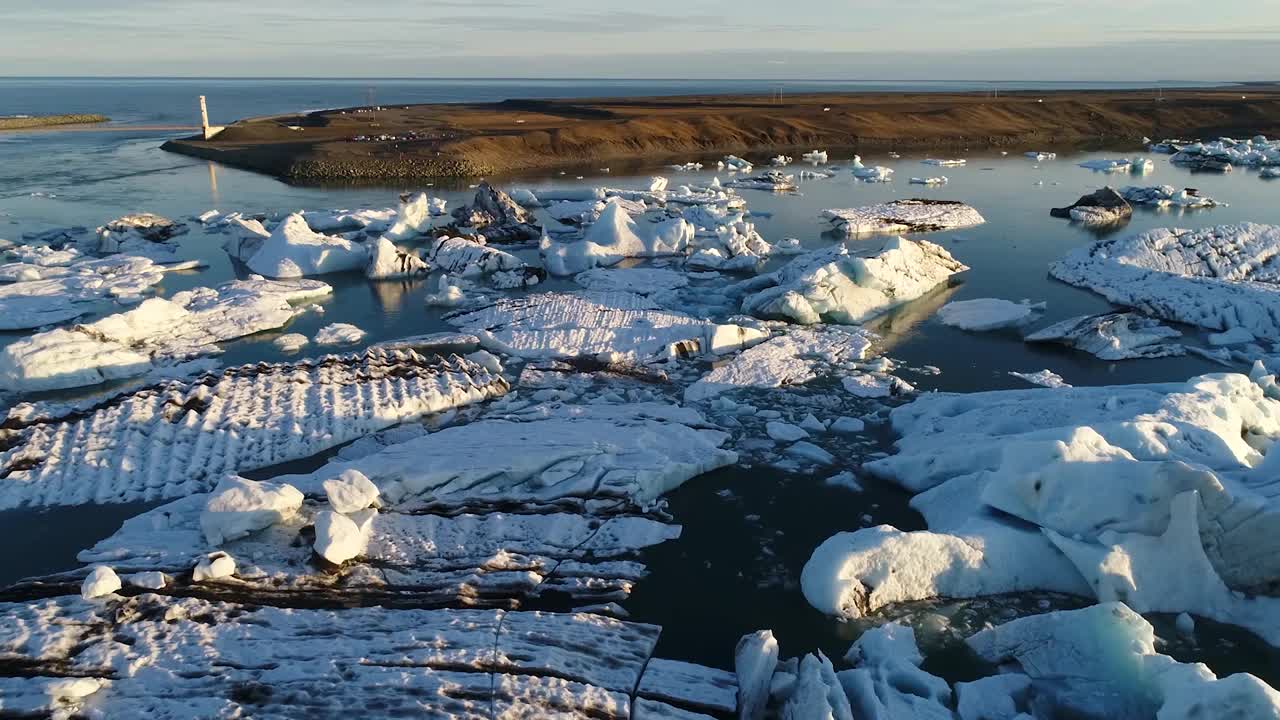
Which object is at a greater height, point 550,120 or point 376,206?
point 550,120

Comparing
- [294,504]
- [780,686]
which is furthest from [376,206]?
[780,686]

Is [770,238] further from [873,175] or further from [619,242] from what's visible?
[873,175]

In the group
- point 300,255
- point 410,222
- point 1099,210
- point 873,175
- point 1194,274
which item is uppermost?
point 873,175

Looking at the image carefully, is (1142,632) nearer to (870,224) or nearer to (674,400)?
(674,400)

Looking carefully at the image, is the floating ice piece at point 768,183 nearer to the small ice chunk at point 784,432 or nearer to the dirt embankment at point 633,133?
the dirt embankment at point 633,133

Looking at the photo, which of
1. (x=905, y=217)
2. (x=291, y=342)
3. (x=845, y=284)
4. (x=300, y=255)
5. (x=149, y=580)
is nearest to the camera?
(x=149, y=580)

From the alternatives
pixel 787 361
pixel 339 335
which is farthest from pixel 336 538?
pixel 339 335

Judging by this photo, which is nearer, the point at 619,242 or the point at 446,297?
the point at 446,297
